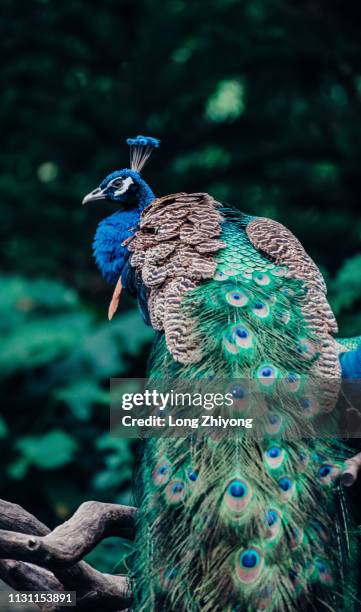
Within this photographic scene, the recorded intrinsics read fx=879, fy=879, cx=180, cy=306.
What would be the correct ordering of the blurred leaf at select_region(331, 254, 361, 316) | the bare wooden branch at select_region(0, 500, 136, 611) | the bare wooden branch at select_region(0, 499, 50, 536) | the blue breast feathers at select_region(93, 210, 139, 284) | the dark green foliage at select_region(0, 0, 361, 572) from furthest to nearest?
1. the dark green foliage at select_region(0, 0, 361, 572)
2. the blurred leaf at select_region(331, 254, 361, 316)
3. the blue breast feathers at select_region(93, 210, 139, 284)
4. the bare wooden branch at select_region(0, 499, 50, 536)
5. the bare wooden branch at select_region(0, 500, 136, 611)

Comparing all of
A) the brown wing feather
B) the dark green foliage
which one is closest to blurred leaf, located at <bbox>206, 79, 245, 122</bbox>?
the dark green foliage

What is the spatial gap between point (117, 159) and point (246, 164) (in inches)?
38.3

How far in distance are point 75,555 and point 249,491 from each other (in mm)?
473

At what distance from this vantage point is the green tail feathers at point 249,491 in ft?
6.92

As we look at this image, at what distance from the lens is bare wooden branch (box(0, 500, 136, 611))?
2.22 metres

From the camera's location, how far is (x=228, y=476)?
2219 mm

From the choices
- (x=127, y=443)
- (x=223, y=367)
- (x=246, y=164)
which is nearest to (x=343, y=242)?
(x=246, y=164)

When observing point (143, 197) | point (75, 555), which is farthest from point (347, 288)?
point (75, 555)

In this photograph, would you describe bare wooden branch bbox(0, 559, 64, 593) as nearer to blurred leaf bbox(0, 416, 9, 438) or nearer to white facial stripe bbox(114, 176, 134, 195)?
white facial stripe bbox(114, 176, 134, 195)

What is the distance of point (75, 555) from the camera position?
2230mm

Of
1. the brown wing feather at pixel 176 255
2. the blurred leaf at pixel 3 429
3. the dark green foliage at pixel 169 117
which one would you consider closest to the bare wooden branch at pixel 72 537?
the brown wing feather at pixel 176 255

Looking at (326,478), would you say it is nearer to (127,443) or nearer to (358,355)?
(358,355)

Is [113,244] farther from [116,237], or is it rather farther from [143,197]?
[143,197]

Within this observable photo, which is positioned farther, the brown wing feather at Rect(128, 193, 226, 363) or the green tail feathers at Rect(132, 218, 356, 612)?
the brown wing feather at Rect(128, 193, 226, 363)
